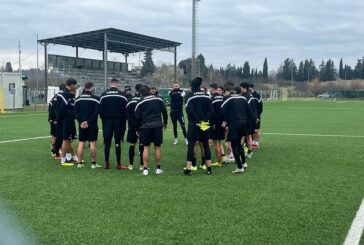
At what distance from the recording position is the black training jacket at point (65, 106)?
35.1 feet

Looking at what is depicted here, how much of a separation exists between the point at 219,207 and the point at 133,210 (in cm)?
133

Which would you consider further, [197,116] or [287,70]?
[287,70]

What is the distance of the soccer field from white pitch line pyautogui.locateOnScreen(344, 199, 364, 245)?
76 millimetres

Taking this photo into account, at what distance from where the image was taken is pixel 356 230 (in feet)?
18.4

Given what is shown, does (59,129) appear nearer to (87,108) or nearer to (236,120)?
(87,108)

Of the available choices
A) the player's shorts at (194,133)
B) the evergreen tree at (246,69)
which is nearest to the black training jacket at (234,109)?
the player's shorts at (194,133)

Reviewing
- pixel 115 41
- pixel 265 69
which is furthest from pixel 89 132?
pixel 265 69

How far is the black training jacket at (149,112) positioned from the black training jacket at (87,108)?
1.22m

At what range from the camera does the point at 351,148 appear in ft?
45.9

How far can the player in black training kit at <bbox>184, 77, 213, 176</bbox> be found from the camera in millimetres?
9547

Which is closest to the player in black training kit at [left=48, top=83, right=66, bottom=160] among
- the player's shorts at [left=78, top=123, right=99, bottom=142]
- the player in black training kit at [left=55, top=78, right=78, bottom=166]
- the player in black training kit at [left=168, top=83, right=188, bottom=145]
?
the player in black training kit at [left=55, top=78, right=78, bottom=166]

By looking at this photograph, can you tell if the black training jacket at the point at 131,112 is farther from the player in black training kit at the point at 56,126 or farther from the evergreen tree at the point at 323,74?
the evergreen tree at the point at 323,74

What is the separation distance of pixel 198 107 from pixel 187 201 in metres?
2.96

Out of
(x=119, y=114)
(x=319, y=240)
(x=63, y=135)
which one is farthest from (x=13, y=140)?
(x=319, y=240)
